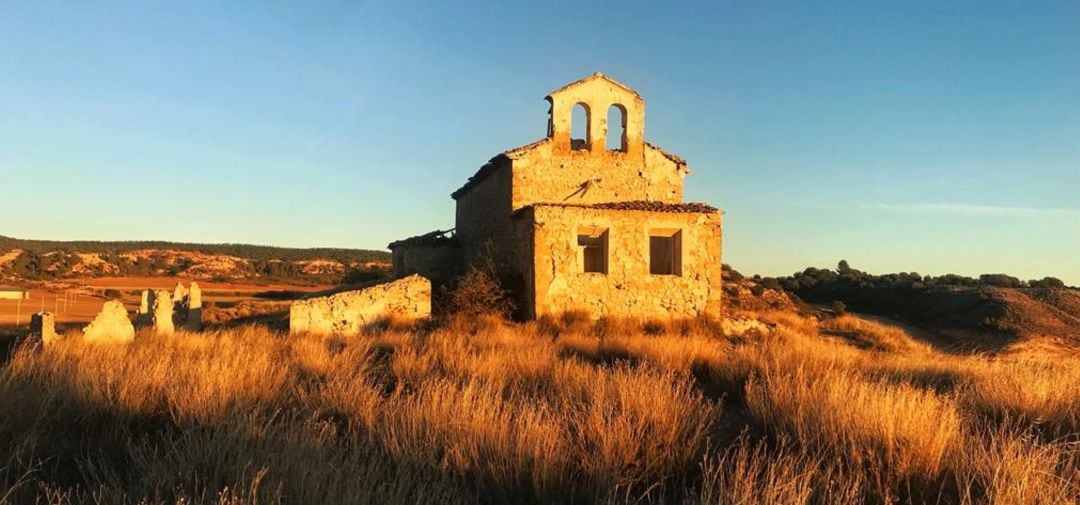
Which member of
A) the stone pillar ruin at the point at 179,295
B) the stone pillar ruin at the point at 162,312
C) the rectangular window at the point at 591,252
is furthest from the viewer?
the rectangular window at the point at 591,252

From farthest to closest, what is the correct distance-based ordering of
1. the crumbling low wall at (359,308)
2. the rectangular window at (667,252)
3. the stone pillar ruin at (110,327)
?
the rectangular window at (667,252) < the crumbling low wall at (359,308) < the stone pillar ruin at (110,327)

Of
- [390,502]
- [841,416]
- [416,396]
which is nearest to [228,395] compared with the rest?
[416,396]

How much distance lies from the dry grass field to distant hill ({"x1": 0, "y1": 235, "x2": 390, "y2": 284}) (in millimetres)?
43828

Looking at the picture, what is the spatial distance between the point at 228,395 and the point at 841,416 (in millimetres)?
4596

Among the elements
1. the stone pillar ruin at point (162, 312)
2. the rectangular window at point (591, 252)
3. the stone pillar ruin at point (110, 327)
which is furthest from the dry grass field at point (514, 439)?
the rectangular window at point (591, 252)

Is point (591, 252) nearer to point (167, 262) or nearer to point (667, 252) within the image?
point (667, 252)

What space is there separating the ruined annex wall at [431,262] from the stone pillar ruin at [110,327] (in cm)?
1001

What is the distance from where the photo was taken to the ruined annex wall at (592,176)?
18938 millimetres

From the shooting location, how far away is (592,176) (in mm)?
19484

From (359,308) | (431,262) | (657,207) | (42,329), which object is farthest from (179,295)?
(657,207)

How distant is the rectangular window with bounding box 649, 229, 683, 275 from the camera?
59.2ft

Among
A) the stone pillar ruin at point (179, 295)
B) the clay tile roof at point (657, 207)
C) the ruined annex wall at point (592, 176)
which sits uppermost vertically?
the ruined annex wall at point (592, 176)

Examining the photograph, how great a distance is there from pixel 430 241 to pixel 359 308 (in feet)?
21.5

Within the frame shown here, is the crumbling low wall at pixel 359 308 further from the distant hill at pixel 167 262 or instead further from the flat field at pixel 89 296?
the distant hill at pixel 167 262
